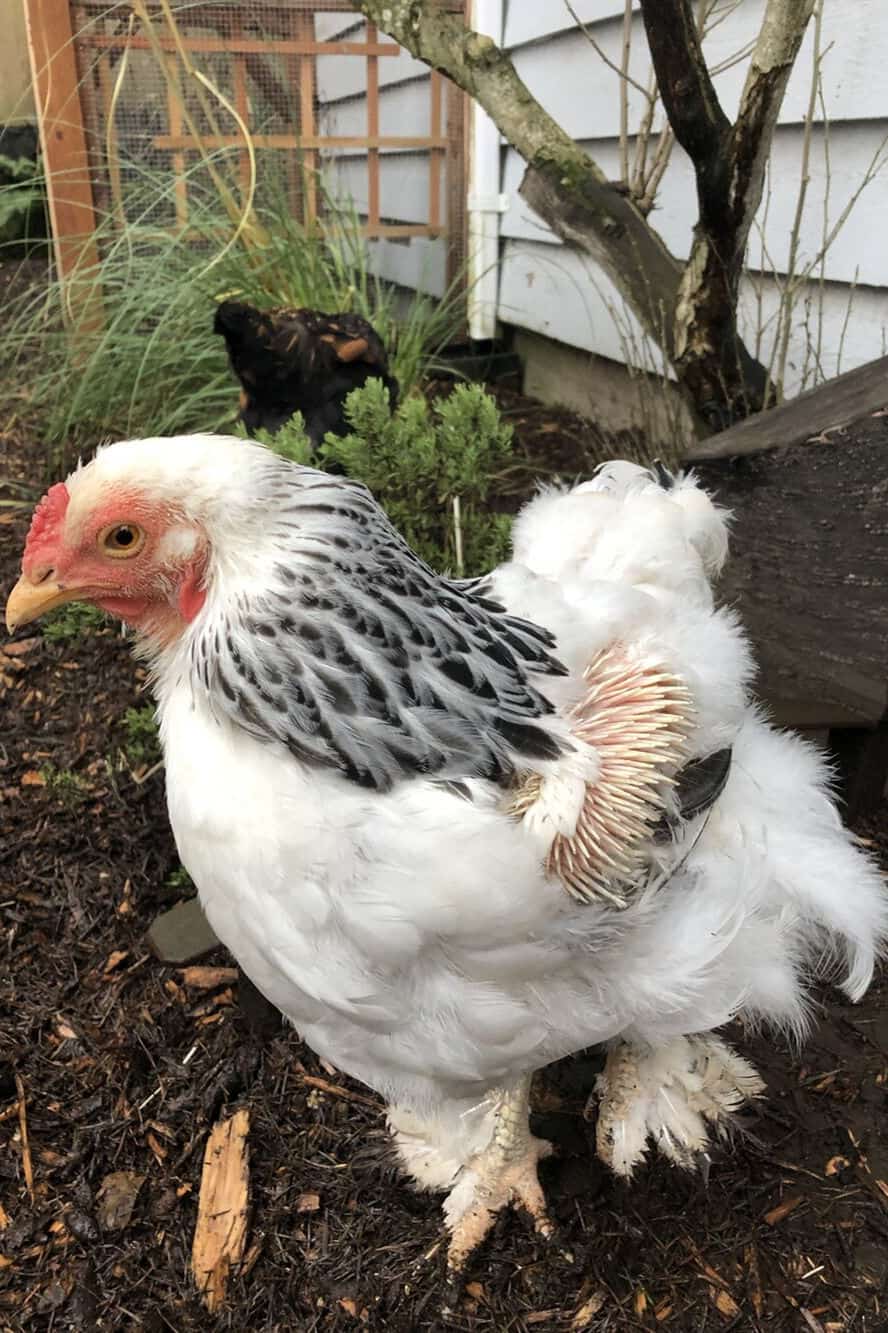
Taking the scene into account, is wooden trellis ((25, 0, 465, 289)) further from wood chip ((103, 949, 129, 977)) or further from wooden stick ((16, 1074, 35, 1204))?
wooden stick ((16, 1074, 35, 1204))

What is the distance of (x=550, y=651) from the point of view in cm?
133

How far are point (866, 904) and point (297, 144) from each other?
13.4 feet

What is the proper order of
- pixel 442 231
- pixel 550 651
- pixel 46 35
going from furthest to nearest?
pixel 442 231, pixel 46 35, pixel 550 651

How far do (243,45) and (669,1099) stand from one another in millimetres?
4536

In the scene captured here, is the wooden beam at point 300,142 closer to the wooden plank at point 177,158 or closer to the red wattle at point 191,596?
the wooden plank at point 177,158

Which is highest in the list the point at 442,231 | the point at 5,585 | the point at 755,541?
the point at 442,231

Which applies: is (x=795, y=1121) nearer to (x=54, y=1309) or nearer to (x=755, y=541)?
(x=755, y=541)

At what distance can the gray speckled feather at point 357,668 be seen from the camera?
3.66 ft

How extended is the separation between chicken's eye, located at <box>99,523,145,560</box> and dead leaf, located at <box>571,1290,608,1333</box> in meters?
1.34

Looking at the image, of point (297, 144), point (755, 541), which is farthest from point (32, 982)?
point (297, 144)

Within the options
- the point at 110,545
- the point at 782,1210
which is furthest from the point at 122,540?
the point at 782,1210

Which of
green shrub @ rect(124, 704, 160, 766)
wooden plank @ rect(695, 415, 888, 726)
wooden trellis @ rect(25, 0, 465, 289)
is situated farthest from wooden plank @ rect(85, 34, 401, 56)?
wooden plank @ rect(695, 415, 888, 726)

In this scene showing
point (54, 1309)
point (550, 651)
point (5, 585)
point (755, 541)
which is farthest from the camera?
point (5, 585)

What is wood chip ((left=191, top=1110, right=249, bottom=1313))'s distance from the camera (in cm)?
152
